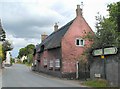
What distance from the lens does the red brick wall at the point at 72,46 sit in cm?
4106

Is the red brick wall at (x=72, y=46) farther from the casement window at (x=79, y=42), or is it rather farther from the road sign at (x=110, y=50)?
the road sign at (x=110, y=50)

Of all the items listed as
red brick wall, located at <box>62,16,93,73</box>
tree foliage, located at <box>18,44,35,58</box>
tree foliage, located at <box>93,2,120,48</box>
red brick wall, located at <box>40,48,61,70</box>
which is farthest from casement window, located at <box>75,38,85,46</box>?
tree foliage, located at <box>18,44,35,58</box>

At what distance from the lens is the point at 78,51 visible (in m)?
42.3

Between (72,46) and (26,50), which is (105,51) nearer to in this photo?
(72,46)

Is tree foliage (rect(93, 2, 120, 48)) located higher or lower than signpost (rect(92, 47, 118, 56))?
higher

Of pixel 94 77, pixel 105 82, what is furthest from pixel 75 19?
pixel 105 82

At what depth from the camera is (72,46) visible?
42.1 metres

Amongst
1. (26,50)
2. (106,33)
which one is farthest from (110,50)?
(26,50)

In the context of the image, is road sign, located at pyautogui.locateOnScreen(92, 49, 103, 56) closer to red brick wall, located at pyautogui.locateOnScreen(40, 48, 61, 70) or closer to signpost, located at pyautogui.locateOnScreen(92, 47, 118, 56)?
signpost, located at pyautogui.locateOnScreen(92, 47, 118, 56)

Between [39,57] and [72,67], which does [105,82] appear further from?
[39,57]

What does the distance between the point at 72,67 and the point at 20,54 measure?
13731cm

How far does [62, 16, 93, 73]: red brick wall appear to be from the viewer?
41.1m

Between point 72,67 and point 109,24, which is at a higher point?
point 109,24

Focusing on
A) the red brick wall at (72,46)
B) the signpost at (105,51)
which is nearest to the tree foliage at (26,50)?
the red brick wall at (72,46)
